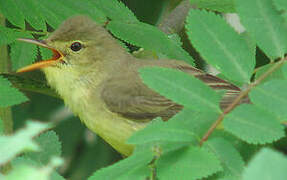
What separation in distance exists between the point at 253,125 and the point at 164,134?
27cm

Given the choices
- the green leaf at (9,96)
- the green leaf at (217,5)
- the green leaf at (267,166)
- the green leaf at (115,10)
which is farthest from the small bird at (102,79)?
the green leaf at (267,166)

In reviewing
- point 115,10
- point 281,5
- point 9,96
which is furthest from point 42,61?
point 281,5

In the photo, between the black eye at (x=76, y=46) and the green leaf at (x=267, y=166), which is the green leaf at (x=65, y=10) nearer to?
the black eye at (x=76, y=46)

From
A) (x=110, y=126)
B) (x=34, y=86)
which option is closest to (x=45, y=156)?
(x=110, y=126)

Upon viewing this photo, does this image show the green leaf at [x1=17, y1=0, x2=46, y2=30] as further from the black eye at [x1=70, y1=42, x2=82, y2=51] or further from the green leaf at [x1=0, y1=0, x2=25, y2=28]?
the black eye at [x1=70, y1=42, x2=82, y2=51]

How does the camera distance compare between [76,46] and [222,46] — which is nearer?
[222,46]

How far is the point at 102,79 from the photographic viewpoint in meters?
3.73

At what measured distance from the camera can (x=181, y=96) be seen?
1.73 meters

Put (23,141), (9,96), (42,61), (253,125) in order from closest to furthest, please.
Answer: (23,141) → (253,125) → (9,96) → (42,61)

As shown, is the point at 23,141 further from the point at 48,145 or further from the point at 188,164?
the point at 48,145

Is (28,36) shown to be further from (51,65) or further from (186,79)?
(186,79)

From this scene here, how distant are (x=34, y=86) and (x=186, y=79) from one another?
2.34m

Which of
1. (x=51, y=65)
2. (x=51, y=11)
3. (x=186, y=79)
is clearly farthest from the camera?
(x=51, y=65)

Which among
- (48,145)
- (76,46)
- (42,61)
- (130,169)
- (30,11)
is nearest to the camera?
(130,169)
